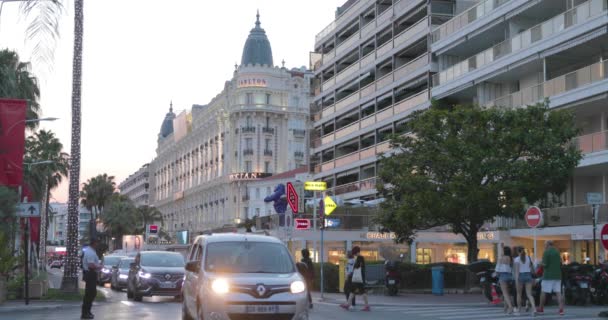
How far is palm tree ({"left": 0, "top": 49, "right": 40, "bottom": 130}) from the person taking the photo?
3456 cm

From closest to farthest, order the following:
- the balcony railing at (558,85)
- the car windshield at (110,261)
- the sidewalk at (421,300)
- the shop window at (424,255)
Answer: the sidewalk at (421,300) < the balcony railing at (558,85) < the car windshield at (110,261) < the shop window at (424,255)

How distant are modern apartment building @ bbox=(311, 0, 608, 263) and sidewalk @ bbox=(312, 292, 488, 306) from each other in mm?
9881

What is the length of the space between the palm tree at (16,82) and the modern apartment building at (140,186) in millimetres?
116651

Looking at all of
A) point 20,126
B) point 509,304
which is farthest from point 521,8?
point 20,126

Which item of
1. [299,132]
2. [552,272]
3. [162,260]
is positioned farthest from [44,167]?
[552,272]

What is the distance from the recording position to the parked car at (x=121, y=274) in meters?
36.7

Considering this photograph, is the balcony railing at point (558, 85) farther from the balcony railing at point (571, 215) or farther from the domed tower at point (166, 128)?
the domed tower at point (166, 128)

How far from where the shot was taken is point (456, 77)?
161 feet

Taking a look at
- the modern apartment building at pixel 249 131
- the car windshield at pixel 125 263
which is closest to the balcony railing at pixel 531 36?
the car windshield at pixel 125 263

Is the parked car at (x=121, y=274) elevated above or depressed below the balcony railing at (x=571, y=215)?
below

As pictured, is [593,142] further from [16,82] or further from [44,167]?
[44,167]

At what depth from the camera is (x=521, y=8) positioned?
140ft

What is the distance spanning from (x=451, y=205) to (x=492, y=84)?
15.2 m

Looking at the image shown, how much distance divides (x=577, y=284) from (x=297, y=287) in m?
13.5
